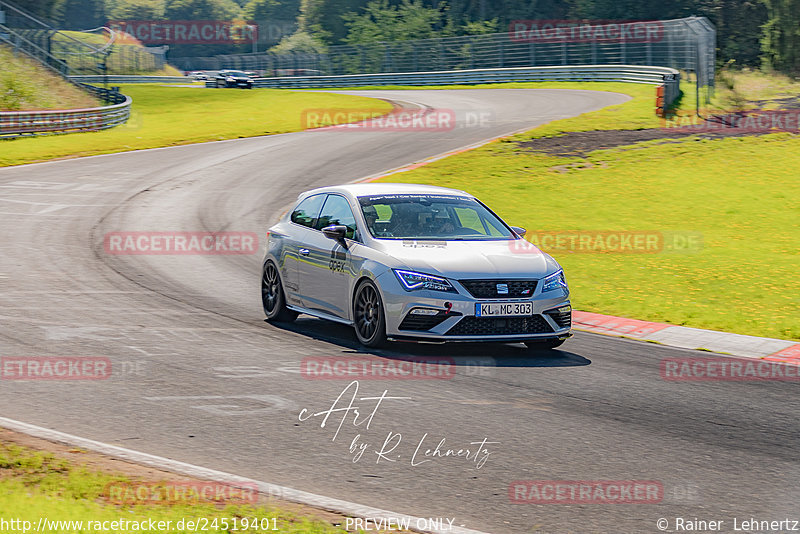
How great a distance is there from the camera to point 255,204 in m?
24.7

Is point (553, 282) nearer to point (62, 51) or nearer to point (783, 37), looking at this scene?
point (783, 37)

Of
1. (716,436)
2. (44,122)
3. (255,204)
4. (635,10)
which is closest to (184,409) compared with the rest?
(716,436)

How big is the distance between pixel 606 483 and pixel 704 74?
39135 millimetres

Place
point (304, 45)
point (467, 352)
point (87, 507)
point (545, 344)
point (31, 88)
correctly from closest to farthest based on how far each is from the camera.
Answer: point (87, 507), point (467, 352), point (545, 344), point (31, 88), point (304, 45)

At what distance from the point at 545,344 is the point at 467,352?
882 mm

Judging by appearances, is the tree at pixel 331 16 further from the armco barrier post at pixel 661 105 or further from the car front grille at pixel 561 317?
the car front grille at pixel 561 317

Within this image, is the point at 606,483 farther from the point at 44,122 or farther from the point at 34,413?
the point at 44,122

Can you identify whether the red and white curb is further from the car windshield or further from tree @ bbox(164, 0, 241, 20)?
tree @ bbox(164, 0, 241, 20)

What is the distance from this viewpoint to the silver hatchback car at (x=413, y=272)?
10102 mm

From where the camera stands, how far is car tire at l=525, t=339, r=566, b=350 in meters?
10.8

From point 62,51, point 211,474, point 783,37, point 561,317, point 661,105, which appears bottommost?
point 561,317

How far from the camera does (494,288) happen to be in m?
10.2

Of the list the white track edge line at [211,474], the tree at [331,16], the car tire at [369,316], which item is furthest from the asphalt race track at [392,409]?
the tree at [331,16]

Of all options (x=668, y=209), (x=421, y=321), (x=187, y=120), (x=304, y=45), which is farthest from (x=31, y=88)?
(x=304, y=45)
